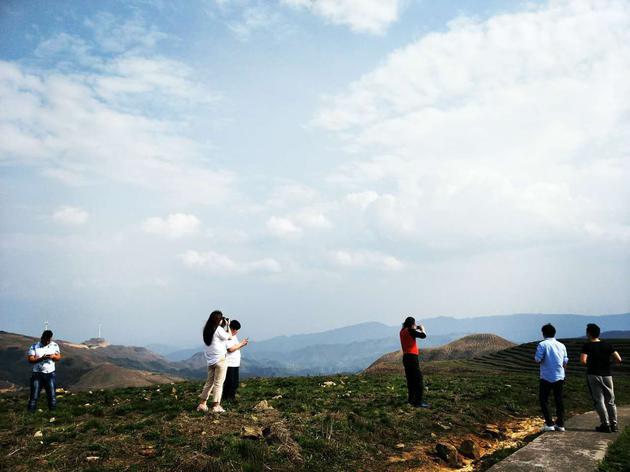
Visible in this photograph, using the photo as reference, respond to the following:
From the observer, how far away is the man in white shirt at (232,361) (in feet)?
42.8

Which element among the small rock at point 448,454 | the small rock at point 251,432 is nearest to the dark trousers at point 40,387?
the small rock at point 251,432

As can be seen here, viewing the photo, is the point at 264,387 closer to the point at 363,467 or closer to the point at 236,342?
the point at 236,342

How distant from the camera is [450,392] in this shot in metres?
16.5

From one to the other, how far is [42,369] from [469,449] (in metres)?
12.8

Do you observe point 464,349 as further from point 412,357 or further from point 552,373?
point 552,373

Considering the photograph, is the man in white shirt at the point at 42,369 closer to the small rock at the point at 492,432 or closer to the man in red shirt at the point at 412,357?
the man in red shirt at the point at 412,357

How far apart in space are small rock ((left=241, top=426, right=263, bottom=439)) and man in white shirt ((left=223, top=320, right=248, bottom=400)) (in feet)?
10.7

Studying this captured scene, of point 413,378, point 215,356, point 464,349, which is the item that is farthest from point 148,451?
point 464,349

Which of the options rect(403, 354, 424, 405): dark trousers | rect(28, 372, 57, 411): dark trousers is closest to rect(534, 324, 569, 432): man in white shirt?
rect(403, 354, 424, 405): dark trousers

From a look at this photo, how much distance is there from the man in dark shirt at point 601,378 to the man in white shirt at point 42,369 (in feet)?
50.0

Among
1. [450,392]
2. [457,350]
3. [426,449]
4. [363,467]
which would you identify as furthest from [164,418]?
[457,350]

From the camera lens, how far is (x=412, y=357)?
42.9 feet

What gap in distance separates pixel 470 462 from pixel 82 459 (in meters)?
8.30

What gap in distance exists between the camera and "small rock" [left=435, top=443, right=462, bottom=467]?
9586 mm
